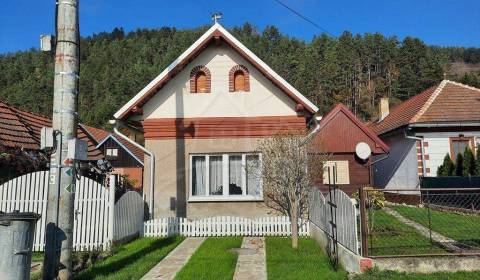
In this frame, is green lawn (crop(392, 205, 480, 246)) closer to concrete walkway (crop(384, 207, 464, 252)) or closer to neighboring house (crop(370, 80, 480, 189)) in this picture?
concrete walkway (crop(384, 207, 464, 252))

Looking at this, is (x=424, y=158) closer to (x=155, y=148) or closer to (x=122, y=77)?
(x=155, y=148)

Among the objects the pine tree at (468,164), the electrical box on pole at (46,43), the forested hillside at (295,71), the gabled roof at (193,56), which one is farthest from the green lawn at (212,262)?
the forested hillside at (295,71)

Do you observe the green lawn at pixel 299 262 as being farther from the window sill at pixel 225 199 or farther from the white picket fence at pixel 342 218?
the window sill at pixel 225 199

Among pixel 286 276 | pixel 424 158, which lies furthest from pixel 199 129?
pixel 424 158

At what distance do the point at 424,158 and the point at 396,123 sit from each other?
3261mm

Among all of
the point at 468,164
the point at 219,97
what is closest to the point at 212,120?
the point at 219,97

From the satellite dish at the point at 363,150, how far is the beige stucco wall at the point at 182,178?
7653mm

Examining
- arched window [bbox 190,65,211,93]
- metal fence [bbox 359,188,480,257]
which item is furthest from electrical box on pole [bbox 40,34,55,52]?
arched window [bbox 190,65,211,93]

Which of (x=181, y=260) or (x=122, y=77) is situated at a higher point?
(x=122, y=77)

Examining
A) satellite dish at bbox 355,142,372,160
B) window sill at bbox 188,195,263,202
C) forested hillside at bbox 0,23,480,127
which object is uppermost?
forested hillside at bbox 0,23,480,127

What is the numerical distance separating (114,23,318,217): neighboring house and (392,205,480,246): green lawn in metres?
5.28

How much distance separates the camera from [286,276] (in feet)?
24.5

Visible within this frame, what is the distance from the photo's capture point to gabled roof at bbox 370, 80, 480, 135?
19609 mm

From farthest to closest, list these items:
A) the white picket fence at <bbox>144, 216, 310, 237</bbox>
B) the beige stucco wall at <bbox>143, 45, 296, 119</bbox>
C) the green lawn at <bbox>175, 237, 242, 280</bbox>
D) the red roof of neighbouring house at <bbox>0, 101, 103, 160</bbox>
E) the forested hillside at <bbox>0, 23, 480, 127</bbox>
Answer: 1. the forested hillside at <bbox>0, 23, 480, 127</bbox>
2. the beige stucco wall at <bbox>143, 45, 296, 119</bbox>
3. the red roof of neighbouring house at <bbox>0, 101, 103, 160</bbox>
4. the white picket fence at <bbox>144, 216, 310, 237</bbox>
5. the green lawn at <bbox>175, 237, 242, 280</bbox>
